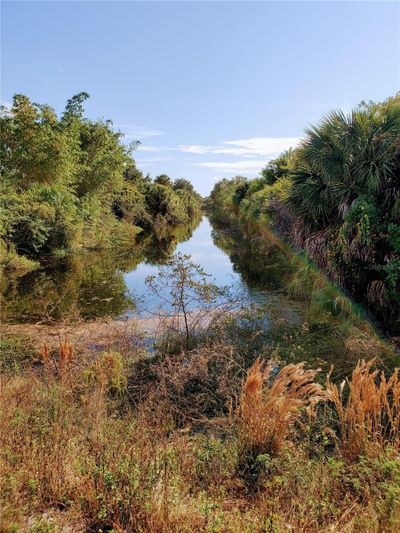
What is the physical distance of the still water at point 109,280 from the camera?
32.5 ft

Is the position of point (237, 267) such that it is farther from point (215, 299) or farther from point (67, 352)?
point (67, 352)

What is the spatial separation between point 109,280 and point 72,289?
187 centimetres

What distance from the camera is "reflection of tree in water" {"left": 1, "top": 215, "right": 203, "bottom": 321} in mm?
9656

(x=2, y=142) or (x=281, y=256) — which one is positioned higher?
(x=2, y=142)

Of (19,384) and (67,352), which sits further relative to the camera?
(67,352)

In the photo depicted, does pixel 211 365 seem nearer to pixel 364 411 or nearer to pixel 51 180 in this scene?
pixel 364 411

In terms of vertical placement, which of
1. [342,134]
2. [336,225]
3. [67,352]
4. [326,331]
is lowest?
[326,331]

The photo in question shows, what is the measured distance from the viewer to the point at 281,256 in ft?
55.0

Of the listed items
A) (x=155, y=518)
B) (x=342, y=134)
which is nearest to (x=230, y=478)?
(x=155, y=518)

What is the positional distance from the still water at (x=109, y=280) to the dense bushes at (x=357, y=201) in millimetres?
2875

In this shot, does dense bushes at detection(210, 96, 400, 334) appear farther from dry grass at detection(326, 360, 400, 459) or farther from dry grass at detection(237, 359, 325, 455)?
dry grass at detection(237, 359, 325, 455)

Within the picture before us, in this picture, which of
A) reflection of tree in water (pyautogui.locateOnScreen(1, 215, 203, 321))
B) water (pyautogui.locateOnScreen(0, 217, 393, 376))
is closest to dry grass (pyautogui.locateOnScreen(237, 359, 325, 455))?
water (pyautogui.locateOnScreen(0, 217, 393, 376))

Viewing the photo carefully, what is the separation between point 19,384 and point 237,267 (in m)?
12.9

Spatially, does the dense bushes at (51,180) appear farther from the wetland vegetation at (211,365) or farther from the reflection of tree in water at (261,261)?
the reflection of tree in water at (261,261)
